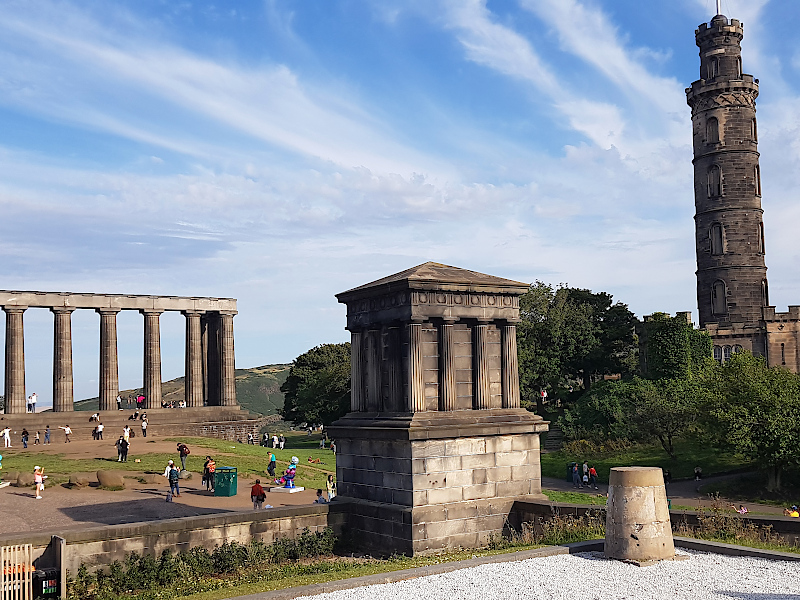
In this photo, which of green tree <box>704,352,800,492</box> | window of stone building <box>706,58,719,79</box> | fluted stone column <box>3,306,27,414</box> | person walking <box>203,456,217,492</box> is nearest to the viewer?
person walking <box>203,456,217,492</box>

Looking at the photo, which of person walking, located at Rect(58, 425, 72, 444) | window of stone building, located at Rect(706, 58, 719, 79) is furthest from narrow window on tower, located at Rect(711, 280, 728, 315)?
person walking, located at Rect(58, 425, 72, 444)

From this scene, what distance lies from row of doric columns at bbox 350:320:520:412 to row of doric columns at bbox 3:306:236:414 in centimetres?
4659

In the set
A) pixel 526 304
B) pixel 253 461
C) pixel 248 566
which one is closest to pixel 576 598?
pixel 248 566

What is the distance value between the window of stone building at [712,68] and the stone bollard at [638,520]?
236ft

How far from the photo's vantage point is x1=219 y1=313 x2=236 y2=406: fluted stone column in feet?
230

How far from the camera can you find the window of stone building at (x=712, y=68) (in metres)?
76.6

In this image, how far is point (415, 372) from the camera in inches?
780

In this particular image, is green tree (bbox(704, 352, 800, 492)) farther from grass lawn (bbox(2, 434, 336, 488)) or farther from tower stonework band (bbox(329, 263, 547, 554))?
tower stonework band (bbox(329, 263, 547, 554))

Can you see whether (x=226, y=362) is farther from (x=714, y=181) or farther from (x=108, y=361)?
(x=714, y=181)

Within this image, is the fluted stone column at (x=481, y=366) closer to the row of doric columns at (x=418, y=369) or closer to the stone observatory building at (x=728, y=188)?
the row of doric columns at (x=418, y=369)

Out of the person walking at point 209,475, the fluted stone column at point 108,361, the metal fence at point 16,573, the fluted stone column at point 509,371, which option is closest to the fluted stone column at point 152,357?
the fluted stone column at point 108,361

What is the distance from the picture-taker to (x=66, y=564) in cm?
1599

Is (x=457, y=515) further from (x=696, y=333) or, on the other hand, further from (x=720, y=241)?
(x=720, y=241)

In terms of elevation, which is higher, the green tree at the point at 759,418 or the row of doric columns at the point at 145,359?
the row of doric columns at the point at 145,359
